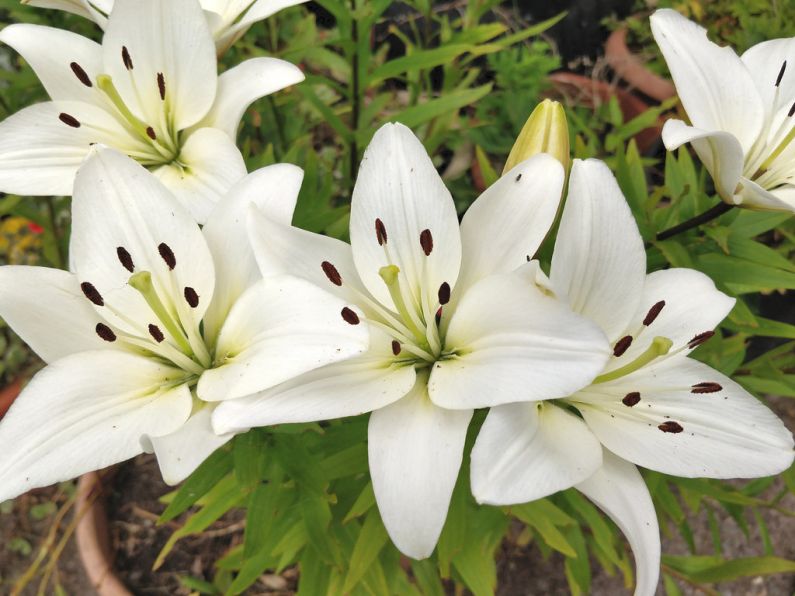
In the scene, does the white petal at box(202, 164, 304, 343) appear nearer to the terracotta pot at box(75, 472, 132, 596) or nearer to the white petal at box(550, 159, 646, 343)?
the white petal at box(550, 159, 646, 343)

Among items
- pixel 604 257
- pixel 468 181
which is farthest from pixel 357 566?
pixel 468 181

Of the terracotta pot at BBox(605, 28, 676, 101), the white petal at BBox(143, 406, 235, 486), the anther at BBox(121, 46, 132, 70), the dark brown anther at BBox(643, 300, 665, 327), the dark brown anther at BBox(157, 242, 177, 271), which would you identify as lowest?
the terracotta pot at BBox(605, 28, 676, 101)

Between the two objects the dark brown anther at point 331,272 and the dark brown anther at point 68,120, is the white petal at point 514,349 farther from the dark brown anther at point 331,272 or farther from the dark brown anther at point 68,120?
the dark brown anther at point 68,120

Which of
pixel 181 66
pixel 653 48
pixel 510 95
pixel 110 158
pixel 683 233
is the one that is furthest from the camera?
pixel 653 48

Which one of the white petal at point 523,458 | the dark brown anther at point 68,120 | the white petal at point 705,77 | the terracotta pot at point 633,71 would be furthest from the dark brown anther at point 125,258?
the terracotta pot at point 633,71

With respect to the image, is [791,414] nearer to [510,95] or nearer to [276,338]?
[510,95]

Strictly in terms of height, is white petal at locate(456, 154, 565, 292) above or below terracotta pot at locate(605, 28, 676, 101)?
above

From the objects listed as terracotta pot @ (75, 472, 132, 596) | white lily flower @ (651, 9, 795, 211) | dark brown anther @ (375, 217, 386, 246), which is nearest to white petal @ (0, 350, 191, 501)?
dark brown anther @ (375, 217, 386, 246)

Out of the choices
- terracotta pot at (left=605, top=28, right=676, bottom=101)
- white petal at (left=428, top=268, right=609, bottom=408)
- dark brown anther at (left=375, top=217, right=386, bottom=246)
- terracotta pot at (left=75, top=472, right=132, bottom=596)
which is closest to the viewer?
white petal at (left=428, top=268, right=609, bottom=408)
